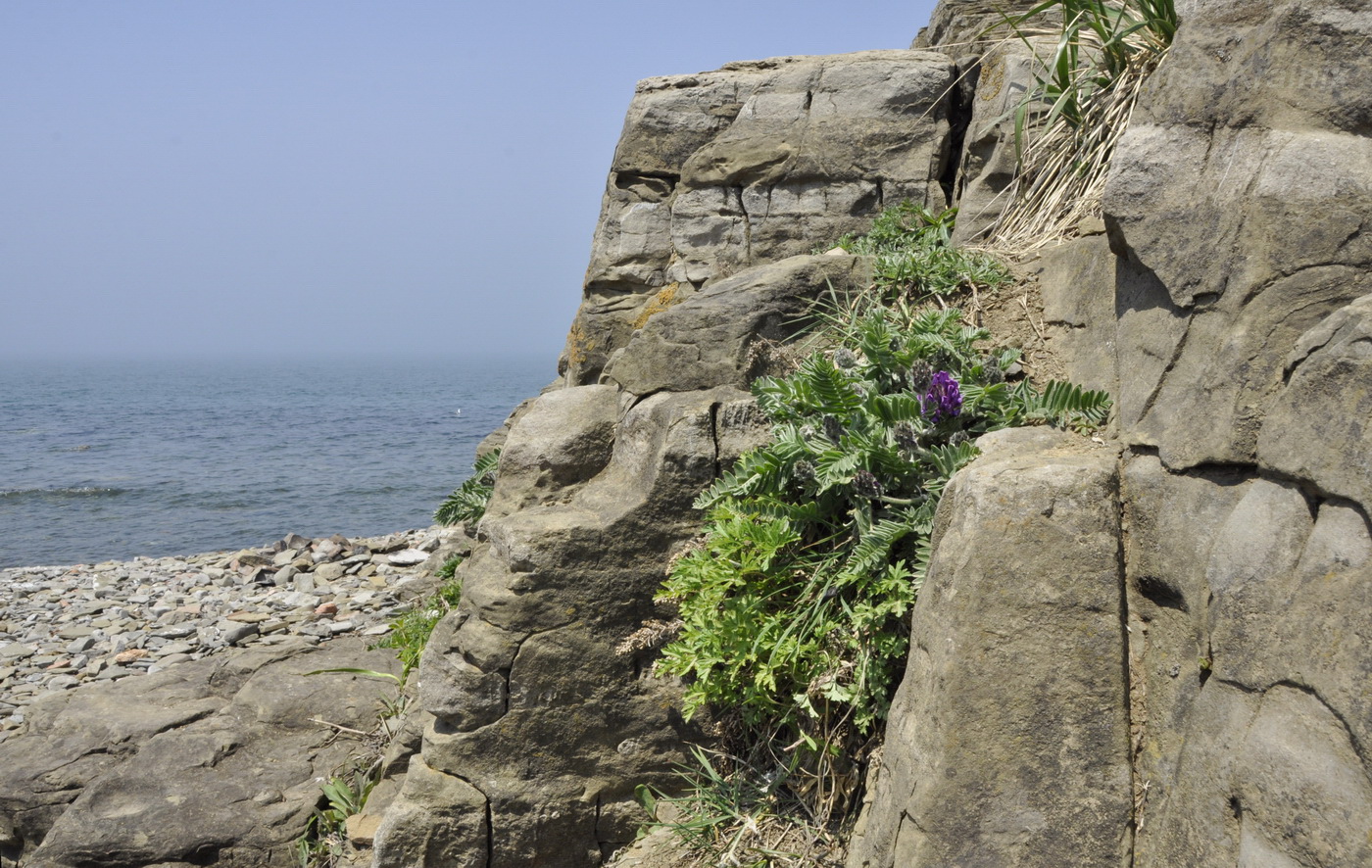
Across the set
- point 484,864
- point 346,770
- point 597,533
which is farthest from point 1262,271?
point 346,770

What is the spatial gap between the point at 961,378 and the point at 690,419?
3.89 feet

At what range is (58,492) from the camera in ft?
80.9

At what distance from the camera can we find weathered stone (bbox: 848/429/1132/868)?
2.90 m

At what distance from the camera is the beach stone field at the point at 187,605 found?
9.91m

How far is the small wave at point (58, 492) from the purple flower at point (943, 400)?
82.1 ft

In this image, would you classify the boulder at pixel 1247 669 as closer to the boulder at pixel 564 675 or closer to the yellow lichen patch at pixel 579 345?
the boulder at pixel 564 675

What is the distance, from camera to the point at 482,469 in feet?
22.5

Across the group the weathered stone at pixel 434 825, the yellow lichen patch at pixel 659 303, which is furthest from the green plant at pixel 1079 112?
the weathered stone at pixel 434 825

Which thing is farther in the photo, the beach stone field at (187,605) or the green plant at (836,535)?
the beach stone field at (187,605)

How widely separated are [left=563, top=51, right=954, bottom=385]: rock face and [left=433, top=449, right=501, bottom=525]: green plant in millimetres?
843

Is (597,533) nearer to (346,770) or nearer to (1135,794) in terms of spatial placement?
(1135,794)

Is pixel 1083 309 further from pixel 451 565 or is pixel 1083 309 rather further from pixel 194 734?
pixel 194 734

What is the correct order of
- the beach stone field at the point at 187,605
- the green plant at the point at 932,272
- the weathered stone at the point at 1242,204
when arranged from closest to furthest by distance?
the weathered stone at the point at 1242,204, the green plant at the point at 932,272, the beach stone field at the point at 187,605

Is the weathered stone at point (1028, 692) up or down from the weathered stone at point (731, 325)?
down
